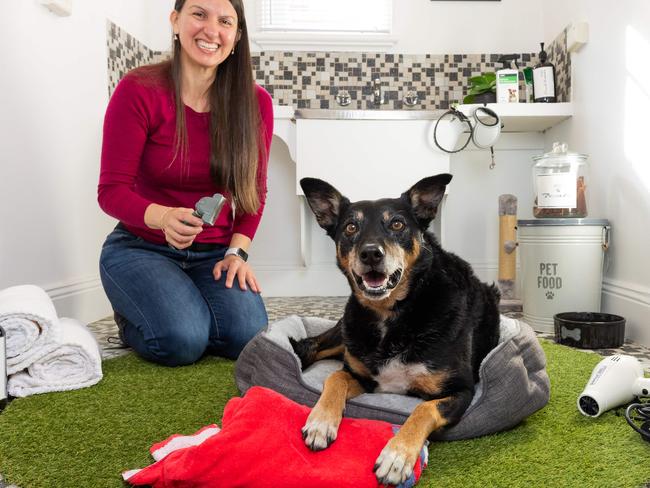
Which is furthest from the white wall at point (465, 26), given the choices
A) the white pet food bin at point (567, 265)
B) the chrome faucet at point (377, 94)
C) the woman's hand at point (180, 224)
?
the woman's hand at point (180, 224)

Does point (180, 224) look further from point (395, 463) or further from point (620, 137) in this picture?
point (620, 137)

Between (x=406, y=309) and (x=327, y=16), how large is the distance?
3.06 meters

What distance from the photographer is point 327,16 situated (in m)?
3.99

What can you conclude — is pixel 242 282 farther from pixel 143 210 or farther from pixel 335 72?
pixel 335 72

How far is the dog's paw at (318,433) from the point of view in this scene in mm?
1151

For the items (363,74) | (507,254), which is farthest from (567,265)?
(363,74)

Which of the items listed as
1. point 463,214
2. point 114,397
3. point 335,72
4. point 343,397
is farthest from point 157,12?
point 343,397

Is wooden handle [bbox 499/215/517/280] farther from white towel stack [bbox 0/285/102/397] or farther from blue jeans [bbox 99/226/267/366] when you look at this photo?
white towel stack [bbox 0/285/102/397]

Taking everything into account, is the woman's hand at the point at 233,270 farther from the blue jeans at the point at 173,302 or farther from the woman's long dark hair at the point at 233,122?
the woman's long dark hair at the point at 233,122

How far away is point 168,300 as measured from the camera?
2074 millimetres

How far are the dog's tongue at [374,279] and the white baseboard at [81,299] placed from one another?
71.3 inches

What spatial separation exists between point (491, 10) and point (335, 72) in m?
1.15

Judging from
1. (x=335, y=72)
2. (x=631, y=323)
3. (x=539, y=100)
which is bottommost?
(x=631, y=323)

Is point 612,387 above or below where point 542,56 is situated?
below
